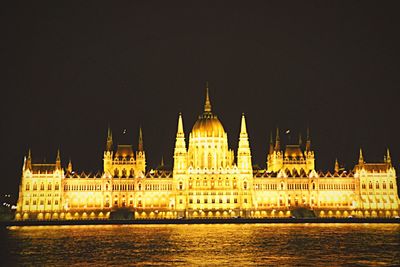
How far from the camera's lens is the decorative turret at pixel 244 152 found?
176875 millimetres

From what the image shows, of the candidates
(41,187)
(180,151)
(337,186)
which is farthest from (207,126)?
(41,187)

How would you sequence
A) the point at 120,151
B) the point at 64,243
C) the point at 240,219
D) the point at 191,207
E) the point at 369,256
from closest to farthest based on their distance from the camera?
the point at 369,256 < the point at 64,243 < the point at 240,219 < the point at 191,207 < the point at 120,151

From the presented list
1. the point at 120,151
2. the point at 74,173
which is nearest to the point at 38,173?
the point at 74,173

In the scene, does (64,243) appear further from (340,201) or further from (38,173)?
(340,201)

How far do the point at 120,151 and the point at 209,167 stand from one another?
76.8ft

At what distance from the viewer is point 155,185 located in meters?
178

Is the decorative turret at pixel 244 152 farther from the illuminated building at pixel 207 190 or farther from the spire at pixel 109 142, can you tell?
the spire at pixel 109 142

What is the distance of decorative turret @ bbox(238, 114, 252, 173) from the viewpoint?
176875 millimetres

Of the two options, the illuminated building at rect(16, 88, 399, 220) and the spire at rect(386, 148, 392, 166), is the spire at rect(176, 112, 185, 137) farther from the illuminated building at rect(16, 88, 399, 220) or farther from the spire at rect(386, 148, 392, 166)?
the spire at rect(386, 148, 392, 166)

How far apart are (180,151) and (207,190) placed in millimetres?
11280

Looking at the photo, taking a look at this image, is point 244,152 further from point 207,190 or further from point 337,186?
point 337,186

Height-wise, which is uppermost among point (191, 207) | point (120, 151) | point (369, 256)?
point (120, 151)

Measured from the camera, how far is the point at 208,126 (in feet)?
604

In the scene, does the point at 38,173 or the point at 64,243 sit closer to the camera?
the point at 64,243
